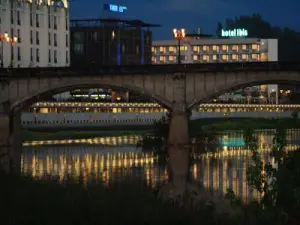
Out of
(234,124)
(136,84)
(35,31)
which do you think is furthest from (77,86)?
(35,31)

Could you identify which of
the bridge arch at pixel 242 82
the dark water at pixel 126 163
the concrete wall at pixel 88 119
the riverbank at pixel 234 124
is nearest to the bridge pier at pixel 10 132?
the dark water at pixel 126 163

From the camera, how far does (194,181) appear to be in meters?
61.5

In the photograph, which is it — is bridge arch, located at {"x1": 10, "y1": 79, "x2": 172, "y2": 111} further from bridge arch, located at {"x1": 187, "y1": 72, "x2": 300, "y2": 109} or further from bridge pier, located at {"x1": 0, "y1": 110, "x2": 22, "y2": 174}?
bridge arch, located at {"x1": 187, "y1": 72, "x2": 300, "y2": 109}

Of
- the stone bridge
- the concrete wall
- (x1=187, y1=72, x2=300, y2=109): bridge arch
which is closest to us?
(x1=187, y1=72, x2=300, y2=109): bridge arch

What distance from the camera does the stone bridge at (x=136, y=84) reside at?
9931 centimetres

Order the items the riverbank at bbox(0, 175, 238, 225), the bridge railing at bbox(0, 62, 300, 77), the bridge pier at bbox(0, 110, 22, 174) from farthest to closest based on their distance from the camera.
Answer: the bridge pier at bbox(0, 110, 22, 174)
the bridge railing at bbox(0, 62, 300, 77)
the riverbank at bbox(0, 175, 238, 225)

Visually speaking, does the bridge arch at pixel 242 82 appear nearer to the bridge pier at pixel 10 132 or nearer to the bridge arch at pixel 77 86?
the bridge arch at pixel 77 86

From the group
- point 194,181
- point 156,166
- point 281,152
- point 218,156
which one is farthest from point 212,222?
point 218,156

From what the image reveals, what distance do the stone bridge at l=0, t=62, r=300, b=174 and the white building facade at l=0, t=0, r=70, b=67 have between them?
57330 mm

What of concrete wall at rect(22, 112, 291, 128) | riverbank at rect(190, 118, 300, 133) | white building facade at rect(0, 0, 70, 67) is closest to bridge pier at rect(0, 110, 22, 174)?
concrete wall at rect(22, 112, 291, 128)

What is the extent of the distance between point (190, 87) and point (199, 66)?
2.67 m

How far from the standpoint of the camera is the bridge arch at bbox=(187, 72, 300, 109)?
95.6 meters

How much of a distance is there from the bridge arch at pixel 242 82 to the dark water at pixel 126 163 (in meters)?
5.98

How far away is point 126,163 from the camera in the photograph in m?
76.6
